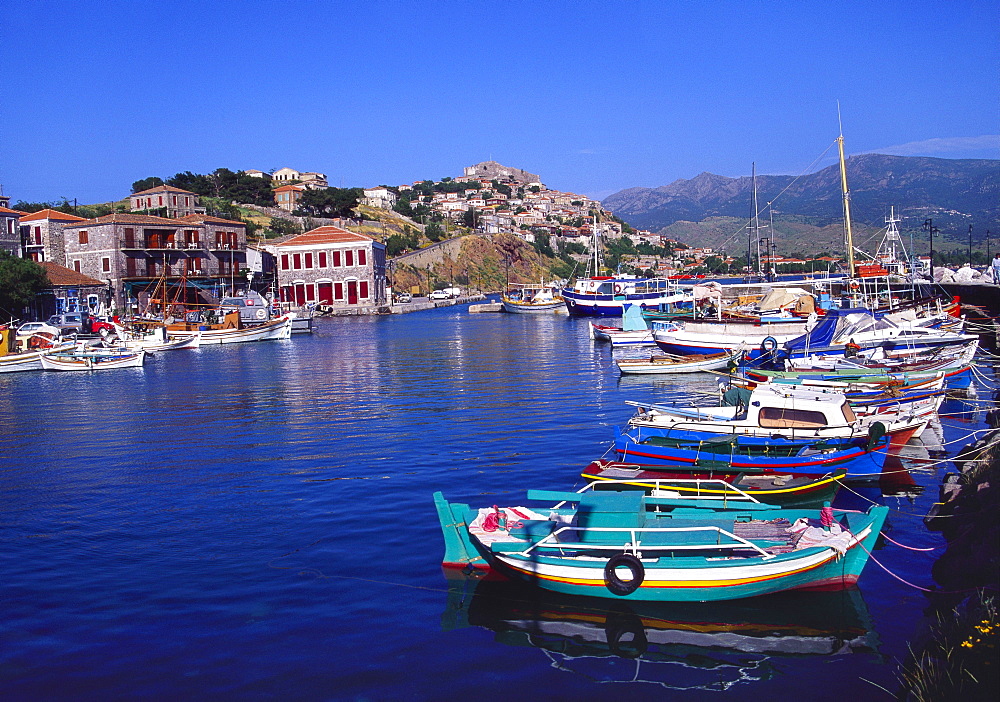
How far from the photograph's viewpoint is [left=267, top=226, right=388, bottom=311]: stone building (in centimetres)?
8844

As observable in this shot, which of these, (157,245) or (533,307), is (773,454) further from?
(533,307)

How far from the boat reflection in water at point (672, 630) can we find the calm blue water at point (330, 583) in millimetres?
34

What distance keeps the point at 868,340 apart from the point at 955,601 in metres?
24.1

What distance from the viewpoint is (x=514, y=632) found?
11391mm

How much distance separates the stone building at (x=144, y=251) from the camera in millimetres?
70000

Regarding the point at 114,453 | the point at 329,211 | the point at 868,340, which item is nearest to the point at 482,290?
the point at 329,211

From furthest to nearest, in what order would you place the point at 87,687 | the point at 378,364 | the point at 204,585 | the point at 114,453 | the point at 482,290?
the point at 482,290 < the point at 378,364 < the point at 114,453 < the point at 204,585 < the point at 87,687

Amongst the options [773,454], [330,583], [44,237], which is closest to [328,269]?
[44,237]

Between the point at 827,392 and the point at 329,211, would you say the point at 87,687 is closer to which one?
the point at 827,392

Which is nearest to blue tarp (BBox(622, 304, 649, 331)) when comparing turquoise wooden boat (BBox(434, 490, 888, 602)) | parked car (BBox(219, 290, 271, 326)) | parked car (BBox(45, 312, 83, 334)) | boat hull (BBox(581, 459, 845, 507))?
boat hull (BBox(581, 459, 845, 507))

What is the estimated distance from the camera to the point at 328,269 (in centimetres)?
8919

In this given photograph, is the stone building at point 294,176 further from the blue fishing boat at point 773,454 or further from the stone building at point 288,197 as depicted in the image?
the blue fishing boat at point 773,454

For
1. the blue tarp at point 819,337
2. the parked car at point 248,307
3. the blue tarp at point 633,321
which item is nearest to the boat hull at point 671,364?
the blue tarp at point 819,337

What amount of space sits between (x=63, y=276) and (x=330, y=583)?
2364 inches
